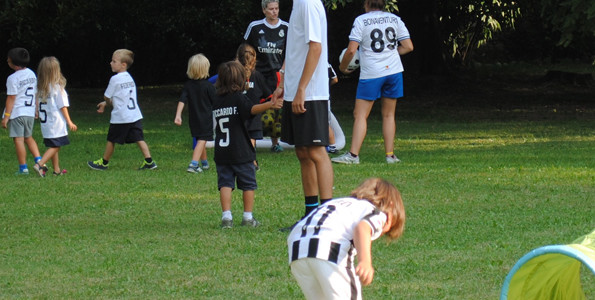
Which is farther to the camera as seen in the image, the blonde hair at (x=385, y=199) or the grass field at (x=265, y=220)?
the grass field at (x=265, y=220)

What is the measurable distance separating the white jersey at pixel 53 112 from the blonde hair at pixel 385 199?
778 centimetres

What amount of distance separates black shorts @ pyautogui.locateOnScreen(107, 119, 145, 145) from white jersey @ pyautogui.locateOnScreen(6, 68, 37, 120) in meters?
0.98

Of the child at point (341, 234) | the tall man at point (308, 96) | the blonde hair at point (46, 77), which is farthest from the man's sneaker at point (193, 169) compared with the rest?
the child at point (341, 234)

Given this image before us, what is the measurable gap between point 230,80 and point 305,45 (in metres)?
0.68

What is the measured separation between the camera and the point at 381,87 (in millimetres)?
11867

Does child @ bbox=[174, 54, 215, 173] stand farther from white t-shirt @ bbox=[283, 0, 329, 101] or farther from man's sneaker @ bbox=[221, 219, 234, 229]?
white t-shirt @ bbox=[283, 0, 329, 101]

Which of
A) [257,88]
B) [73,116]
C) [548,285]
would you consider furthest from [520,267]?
[73,116]

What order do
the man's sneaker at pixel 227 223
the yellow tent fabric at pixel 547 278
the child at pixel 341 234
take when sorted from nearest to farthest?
1. the child at pixel 341 234
2. the yellow tent fabric at pixel 547 278
3. the man's sneaker at pixel 227 223

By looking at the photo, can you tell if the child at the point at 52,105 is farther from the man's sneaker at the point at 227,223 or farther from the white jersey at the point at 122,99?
the man's sneaker at the point at 227,223

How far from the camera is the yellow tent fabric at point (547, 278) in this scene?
476 cm

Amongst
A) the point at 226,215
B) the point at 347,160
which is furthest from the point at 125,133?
the point at 226,215

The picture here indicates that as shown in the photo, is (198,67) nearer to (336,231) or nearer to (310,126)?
(310,126)

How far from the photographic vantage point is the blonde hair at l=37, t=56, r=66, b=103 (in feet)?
37.7

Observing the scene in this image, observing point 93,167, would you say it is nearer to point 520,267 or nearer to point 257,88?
point 257,88
